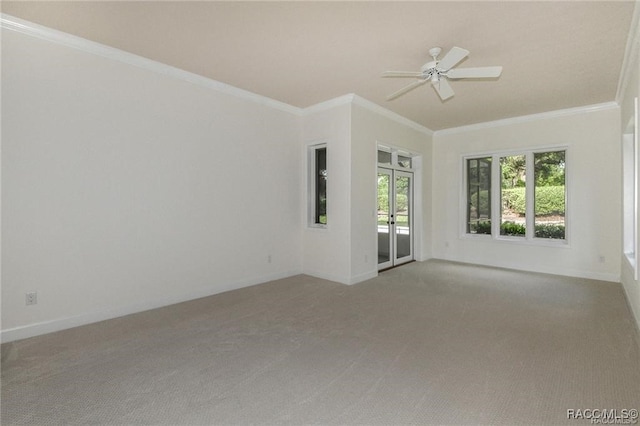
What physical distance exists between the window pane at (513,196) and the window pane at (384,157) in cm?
226

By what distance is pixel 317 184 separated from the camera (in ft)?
18.5

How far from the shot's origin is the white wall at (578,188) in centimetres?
518

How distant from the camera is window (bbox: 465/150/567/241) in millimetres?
5773

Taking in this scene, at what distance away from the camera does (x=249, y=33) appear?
306 cm

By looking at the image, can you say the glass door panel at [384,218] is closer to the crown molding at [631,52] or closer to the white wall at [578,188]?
the white wall at [578,188]

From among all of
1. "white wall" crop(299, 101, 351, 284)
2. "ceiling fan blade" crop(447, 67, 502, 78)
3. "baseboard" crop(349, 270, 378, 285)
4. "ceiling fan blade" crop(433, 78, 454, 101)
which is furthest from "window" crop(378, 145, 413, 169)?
"ceiling fan blade" crop(447, 67, 502, 78)

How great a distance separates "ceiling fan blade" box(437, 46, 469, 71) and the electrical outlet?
4.40 metres

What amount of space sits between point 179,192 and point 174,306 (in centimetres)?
140

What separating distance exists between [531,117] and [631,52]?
102 inches

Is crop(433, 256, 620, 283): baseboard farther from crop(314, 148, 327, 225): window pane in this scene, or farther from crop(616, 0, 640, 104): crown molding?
crop(314, 148, 327, 225): window pane

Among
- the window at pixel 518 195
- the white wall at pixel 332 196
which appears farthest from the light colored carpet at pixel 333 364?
the window at pixel 518 195

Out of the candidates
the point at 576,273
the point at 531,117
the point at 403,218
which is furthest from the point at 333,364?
the point at 531,117

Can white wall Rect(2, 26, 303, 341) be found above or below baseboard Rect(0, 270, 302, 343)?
above

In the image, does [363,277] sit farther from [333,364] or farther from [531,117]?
[531,117]
